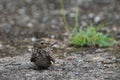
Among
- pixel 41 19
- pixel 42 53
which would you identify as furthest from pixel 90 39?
pixel 41 19

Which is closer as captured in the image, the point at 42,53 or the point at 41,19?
the point at 42,53

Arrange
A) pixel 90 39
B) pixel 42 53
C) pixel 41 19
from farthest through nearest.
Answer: pixel 41 19
pixel 90 39
pixel 42 53

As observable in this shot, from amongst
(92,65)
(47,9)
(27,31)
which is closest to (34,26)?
(27,31)

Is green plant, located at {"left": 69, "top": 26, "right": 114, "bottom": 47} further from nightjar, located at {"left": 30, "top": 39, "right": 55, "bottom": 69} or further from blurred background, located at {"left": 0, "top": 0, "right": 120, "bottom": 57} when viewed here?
nightjar, located at {"left": 30, "top": 39, "right": 55, "bottom": 69}

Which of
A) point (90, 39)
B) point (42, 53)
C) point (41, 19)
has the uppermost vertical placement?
point (42, 53)

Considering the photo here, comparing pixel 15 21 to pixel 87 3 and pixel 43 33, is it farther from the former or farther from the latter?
pixel 87 3

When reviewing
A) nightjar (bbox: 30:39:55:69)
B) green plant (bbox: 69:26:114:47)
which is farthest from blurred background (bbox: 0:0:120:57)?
nightjar (bbox: 30:39:55:69)

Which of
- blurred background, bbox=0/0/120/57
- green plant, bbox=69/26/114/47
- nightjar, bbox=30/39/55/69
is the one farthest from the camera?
blurred background, bbox=0/0/120/57

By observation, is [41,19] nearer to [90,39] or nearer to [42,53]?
[90,39]

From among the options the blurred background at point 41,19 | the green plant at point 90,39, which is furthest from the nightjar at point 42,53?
the green plant at point 90,39
